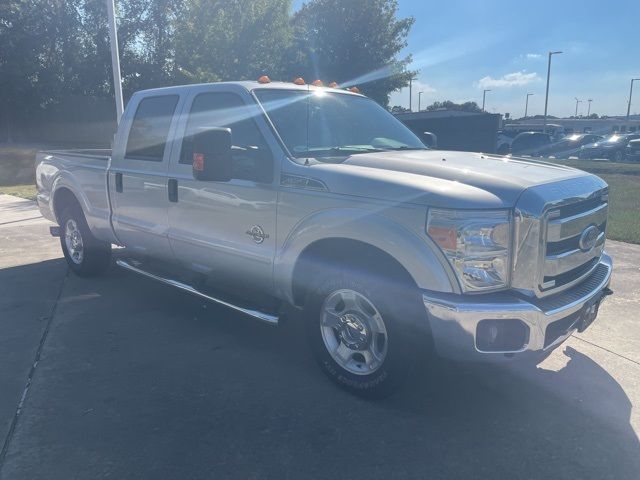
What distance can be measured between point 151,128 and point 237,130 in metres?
1.30

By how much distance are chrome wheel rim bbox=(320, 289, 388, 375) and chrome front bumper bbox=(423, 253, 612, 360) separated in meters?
0.43

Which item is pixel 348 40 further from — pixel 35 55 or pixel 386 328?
pixel 386 328

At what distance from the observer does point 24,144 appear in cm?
3162

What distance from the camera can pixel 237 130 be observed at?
4.26 m

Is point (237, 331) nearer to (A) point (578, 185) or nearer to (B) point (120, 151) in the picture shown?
(B) point (120, 151)

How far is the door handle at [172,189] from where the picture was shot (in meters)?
4.65

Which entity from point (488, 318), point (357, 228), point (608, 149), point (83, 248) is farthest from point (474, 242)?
point (608, 149)

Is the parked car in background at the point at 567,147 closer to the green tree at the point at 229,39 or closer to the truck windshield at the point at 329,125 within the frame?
the green tree at the point at 229,39

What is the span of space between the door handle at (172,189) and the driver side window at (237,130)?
0.18 m

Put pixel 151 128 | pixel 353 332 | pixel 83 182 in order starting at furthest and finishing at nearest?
pixel 83 182
pixel 151 128
pixel 353 332

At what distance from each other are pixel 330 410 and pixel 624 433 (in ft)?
5.63

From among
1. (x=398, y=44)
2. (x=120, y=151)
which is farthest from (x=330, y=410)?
(x=398, y=44)

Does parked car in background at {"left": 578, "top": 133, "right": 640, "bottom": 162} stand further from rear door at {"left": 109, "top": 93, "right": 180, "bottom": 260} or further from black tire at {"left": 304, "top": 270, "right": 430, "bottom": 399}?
black tire at {"left": 304, "top": 270, "right": 430, "bottom": 399}

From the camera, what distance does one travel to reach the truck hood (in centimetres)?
305
